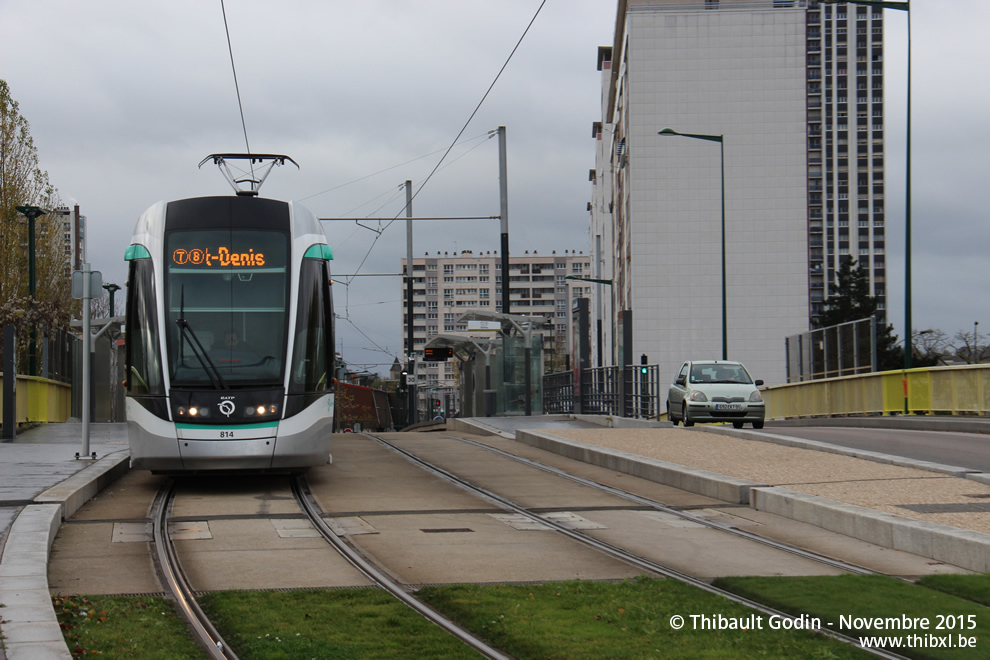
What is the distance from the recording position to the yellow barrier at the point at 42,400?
79.5 ft

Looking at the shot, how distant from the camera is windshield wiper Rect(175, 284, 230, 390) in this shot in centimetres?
1239

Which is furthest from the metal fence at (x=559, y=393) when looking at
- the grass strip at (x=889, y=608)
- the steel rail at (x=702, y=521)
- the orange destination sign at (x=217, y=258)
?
the grass strip at (x=889, y=608)

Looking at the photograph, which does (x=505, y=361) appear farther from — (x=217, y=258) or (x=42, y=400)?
(x=217, y=258)

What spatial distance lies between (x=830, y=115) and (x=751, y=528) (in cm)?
12830

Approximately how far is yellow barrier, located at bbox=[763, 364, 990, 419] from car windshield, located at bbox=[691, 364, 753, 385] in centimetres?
399

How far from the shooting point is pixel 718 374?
87.7 feet

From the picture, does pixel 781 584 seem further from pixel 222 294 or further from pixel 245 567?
pixel 222 294

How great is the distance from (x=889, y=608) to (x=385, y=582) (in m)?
3.16

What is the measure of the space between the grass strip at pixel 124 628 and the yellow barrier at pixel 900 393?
2195cm

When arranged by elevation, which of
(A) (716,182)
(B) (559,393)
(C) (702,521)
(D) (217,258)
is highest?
(A) (716,182)

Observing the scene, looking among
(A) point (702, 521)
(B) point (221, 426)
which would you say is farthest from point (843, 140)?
(B) point (221, 426)

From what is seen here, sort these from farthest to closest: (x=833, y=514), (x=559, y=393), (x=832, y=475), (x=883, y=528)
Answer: (x=559, y=393)
(x=832, y=475)
(x=833, y=514)
(x=883, y=528)

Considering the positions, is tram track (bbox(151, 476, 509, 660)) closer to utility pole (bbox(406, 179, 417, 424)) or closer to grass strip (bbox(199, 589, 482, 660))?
grass strip (bbox(199, 589, 482, 660))

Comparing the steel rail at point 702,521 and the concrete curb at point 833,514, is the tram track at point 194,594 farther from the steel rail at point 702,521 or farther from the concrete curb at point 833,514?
the concrete curb at point 833,514
